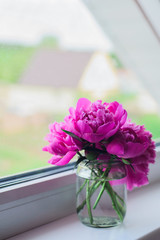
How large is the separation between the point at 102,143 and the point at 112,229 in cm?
18

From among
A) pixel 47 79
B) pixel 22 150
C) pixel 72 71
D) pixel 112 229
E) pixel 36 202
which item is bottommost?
pixel 112 229

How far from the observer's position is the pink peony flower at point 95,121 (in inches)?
22.0

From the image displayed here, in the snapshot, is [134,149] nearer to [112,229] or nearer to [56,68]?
[112,229]

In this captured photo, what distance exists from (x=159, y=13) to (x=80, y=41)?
8787mm

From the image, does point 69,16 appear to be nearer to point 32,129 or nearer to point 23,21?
point 23,21

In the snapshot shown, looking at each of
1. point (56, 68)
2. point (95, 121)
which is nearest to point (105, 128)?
point (95, 121)

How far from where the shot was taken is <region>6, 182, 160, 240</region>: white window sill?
0.61 m

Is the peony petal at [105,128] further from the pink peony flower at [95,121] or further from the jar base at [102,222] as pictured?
the jar base at [102,222]

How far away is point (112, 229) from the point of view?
2.10 feet

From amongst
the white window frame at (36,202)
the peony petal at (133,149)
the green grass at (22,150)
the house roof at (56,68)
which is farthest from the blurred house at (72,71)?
the peony petal at (133,149)

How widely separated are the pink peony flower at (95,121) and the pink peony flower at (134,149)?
2 cm

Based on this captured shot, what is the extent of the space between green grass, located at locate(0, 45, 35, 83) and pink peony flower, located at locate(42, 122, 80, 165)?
7953 mm

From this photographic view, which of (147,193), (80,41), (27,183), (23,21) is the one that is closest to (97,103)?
(27,183)

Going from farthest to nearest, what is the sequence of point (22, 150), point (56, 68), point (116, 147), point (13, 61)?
point (13, 61), point (56, 68), point (22, 150), point (116, 147)
